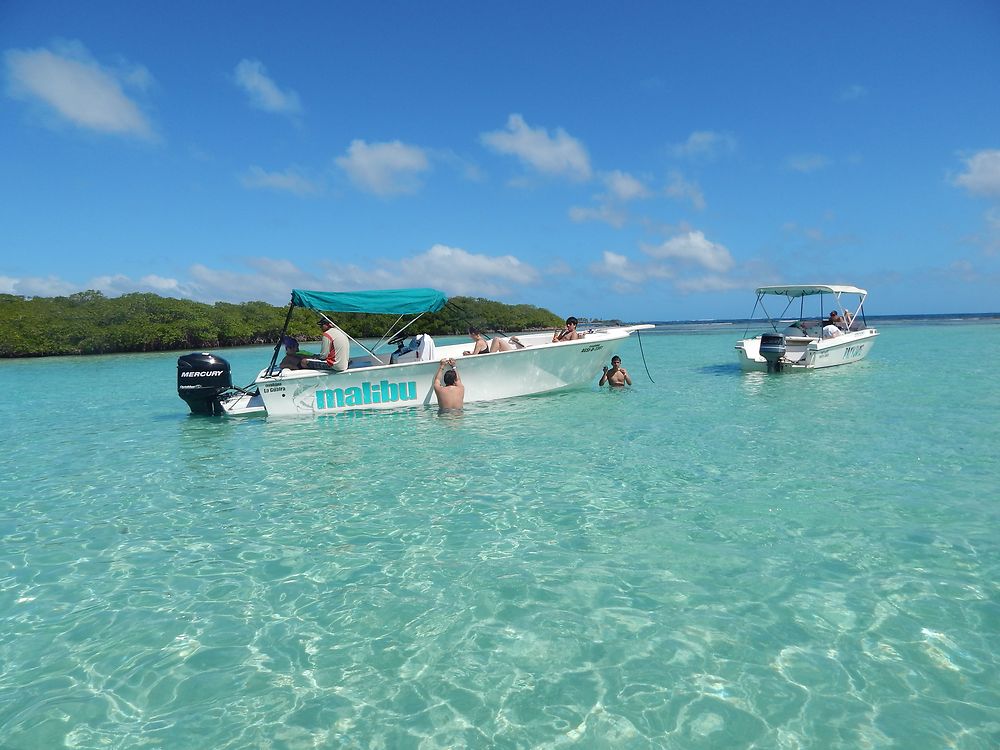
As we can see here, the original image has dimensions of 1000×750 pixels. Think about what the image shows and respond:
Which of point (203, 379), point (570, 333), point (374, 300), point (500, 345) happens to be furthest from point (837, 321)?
point (203, 379)

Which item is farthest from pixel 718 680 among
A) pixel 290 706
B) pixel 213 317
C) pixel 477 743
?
pixel 213 317

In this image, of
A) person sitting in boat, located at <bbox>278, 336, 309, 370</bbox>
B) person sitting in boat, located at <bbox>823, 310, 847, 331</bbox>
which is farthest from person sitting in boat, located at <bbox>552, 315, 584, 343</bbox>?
person sitting in boat, located at <bbox>823, 310, 847, 331</bbox>

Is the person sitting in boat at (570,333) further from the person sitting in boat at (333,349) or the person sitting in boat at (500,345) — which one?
the person sitting in boat at (333,349)

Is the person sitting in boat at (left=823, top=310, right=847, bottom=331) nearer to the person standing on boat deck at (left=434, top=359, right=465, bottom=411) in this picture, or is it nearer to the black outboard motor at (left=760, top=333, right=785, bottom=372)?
the black outboard motor at (left=760, top=333, right=785, bottom=372)

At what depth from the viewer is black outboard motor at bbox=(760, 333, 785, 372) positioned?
54.5ft

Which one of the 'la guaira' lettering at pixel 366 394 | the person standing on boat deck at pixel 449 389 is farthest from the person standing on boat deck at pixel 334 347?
the person standing on boat deck at pixel 449 389

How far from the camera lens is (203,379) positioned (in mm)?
11828

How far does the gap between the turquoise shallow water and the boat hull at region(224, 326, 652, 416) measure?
3194mm

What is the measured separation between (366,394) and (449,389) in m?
1.85

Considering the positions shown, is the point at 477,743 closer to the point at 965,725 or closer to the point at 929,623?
the point at 965,725

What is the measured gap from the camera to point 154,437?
1055 centimetres

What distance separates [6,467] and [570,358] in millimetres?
10322

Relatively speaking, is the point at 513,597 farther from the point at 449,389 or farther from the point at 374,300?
the point at 374,300

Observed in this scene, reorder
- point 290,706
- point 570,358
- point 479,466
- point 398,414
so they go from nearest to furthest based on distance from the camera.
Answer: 1. point 290,706
2. point 479,466
3. point 398,414
4. point 570,358
